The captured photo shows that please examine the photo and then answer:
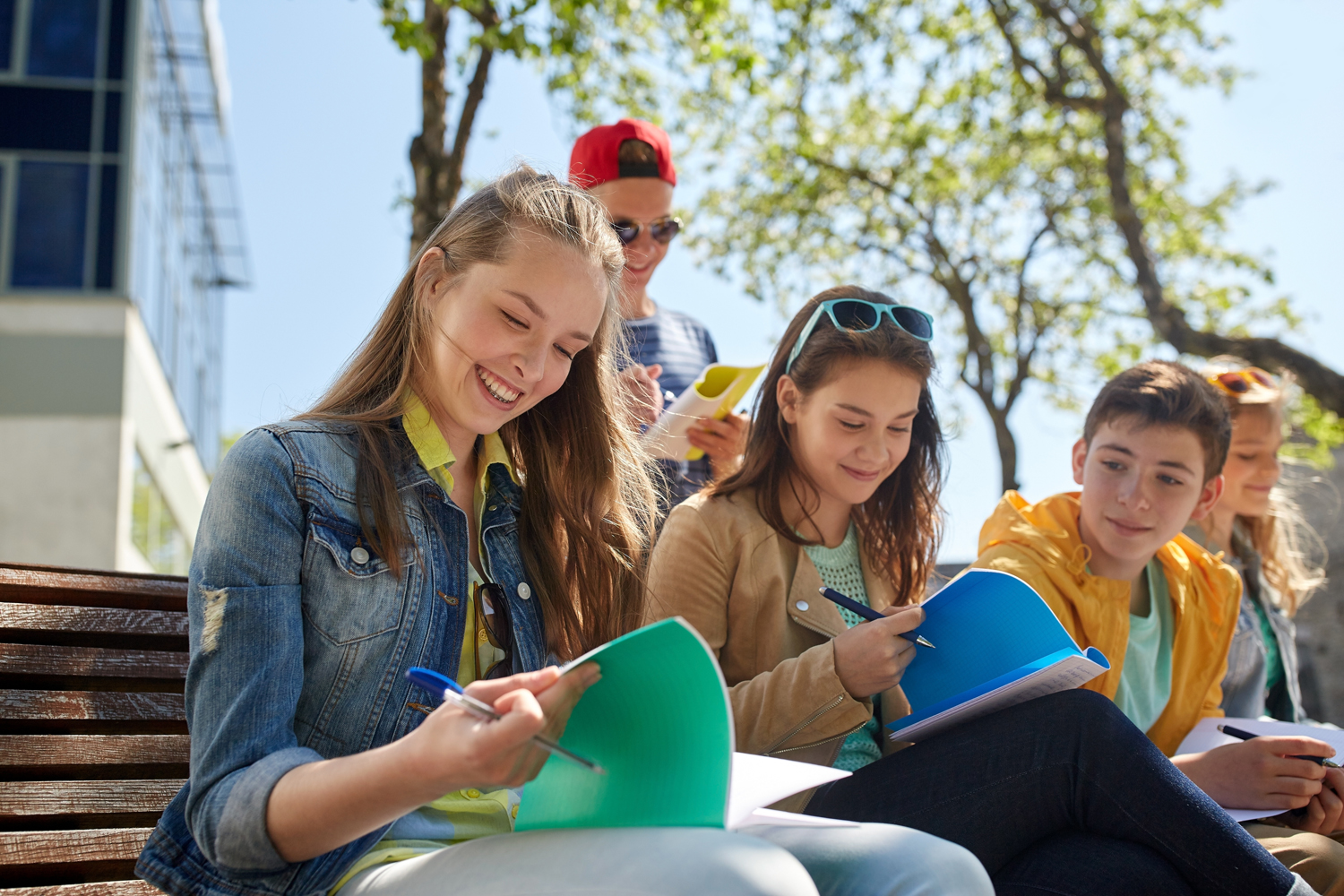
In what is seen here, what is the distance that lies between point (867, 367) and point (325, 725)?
1.66m

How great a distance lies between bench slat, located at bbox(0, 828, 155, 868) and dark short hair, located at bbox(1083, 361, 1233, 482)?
8.30ft

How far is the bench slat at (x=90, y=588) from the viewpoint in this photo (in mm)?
2424

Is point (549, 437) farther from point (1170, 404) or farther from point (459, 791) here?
point (1170, 404)

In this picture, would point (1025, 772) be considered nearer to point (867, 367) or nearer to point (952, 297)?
point (867, 367)

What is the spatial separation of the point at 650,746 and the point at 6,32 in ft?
54.9

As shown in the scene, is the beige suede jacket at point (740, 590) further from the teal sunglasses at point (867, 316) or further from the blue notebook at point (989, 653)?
the teal sunglasses at point (867, 316)

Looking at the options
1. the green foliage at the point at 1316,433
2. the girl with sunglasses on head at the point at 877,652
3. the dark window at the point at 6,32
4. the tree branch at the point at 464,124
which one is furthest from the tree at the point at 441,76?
the dark window at the point at 6,32

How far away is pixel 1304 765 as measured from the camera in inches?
94.1

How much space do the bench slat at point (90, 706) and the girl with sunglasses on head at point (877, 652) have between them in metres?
1.11

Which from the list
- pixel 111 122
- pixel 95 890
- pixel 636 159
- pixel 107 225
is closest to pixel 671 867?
pixel 95 890

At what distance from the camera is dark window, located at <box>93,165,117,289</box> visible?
1452cm

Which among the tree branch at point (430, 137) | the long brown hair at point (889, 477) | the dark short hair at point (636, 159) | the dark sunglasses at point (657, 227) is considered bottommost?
the long brown hair at point (889, 477)

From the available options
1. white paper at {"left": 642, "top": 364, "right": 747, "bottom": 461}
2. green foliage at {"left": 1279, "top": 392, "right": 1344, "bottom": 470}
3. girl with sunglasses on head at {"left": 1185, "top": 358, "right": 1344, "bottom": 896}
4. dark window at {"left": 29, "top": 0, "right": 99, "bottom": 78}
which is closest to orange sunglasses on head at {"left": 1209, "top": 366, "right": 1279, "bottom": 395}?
girl with sunglasses on head at {"left": 1185, "top": 358, "right": 1344, "bottom": 896}

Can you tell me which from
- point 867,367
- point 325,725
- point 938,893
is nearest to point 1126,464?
point 867,367
